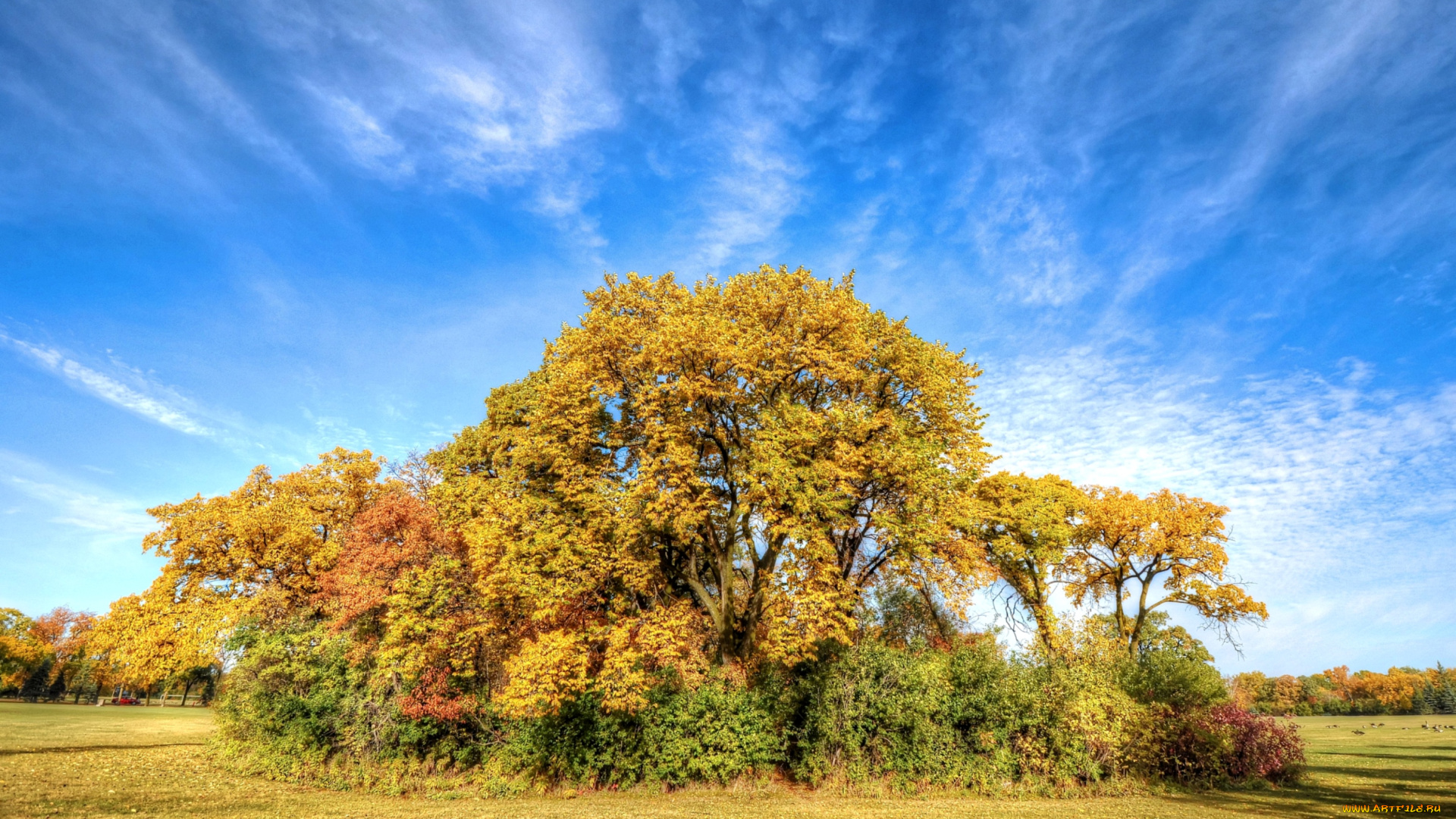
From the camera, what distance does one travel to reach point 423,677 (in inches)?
837

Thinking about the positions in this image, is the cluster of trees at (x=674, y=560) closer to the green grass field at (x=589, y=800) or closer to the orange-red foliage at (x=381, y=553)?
the orange-red foliage at (x=381, y=553)

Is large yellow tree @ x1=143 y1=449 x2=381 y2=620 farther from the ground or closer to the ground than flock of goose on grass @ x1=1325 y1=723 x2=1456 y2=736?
farther from the ground

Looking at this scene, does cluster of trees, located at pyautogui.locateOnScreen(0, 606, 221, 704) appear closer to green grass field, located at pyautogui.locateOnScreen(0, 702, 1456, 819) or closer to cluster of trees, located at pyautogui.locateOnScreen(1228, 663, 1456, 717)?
green grass field, located at pyautogui.locateOnScreen(0, 702, 1456, 819)

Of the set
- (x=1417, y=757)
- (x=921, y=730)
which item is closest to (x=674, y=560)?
(x=921, y=730)

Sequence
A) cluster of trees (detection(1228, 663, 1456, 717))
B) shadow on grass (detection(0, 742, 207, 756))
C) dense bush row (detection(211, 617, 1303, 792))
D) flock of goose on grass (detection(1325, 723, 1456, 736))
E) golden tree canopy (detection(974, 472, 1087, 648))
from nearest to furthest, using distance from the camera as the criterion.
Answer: dense bush row (detection(211, 617, 1303, 792)) < shadow on grass (detection(0, 742, 207, 756)) < golden tree canopy (detection(974, 472, 1087, 648)) < flock of goose on grass (detection(1325, 723, 1456, 736)) < cluster of trees (detection(1228, 663, 1456, 717))

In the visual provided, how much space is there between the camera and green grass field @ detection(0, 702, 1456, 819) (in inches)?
551

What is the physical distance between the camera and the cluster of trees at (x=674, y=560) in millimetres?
17859

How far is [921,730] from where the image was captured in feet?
57.7

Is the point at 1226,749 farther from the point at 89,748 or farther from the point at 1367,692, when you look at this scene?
the point at 1367,692

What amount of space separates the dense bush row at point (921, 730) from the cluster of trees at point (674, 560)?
13cm

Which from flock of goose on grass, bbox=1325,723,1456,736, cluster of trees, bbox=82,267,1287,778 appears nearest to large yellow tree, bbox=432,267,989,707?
cluster of trees, bbox=82,267,1287,778

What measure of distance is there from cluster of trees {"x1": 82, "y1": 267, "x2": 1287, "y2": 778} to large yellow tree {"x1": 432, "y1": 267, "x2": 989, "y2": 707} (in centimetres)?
9

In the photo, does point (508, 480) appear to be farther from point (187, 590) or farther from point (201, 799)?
point (187, 590)

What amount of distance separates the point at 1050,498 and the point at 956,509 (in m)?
14.0
